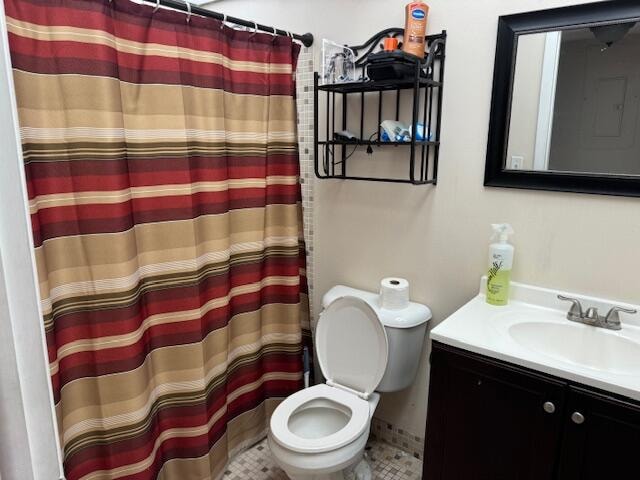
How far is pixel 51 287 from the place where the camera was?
1.30 meters

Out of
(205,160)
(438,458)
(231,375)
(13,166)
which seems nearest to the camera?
(13,166)

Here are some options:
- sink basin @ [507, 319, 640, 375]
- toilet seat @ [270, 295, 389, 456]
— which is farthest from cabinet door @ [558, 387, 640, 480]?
toilet seat @ [270, 295, 389, 456]

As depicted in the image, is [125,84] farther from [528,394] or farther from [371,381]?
[528,394]

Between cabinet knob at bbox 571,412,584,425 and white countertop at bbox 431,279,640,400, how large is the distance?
9 cm

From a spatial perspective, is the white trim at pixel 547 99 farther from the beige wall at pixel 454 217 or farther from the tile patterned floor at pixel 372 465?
the tile patterned floor at pixel 372 465

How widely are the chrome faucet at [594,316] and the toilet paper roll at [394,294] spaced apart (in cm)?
57

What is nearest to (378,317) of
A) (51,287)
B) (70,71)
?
(51,287)

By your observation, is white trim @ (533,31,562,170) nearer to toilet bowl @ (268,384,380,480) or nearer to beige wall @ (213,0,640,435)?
beige wall @ (213,0,640,435)

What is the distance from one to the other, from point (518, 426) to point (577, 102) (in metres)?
1.03

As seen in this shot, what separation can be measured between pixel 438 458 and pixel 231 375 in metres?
0.93

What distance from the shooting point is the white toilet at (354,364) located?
5.74 feet

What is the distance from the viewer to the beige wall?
1.47 m

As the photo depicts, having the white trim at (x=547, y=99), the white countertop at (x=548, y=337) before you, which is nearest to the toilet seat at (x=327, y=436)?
the white countertop at (x=548, y=337)

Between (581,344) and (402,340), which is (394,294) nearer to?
(402,340)
